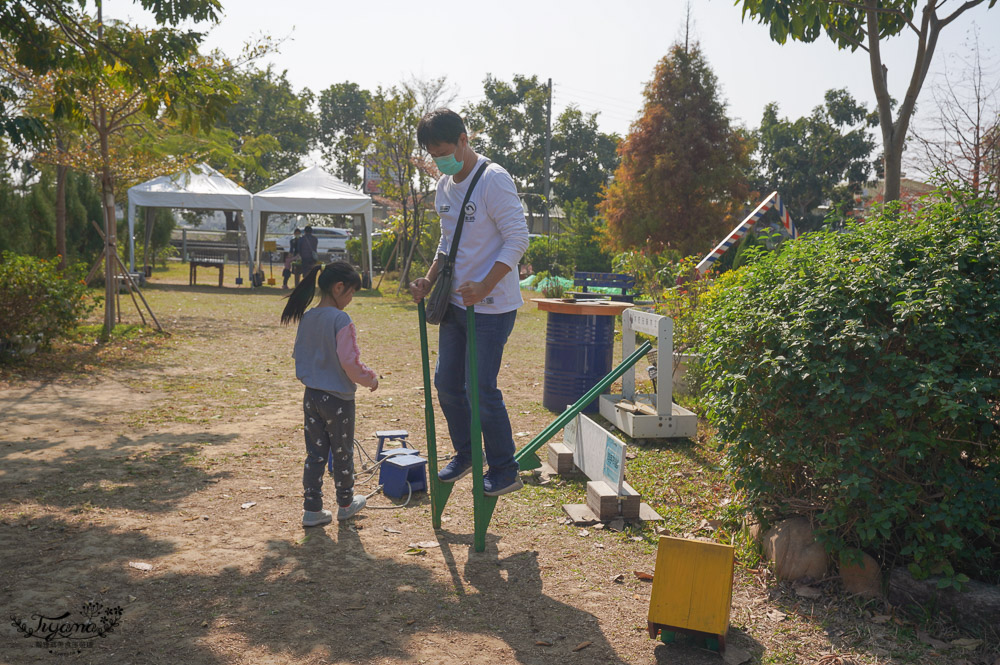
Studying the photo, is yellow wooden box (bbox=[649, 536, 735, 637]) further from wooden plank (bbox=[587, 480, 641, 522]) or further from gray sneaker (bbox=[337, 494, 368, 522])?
gray sneaker (bbox=[337, 494, 368, 522])

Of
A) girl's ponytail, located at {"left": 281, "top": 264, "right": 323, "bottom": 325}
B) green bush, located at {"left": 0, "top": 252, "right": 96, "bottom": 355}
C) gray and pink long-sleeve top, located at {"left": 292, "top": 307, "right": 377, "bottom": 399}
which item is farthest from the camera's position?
green bush, located at {"left": 0, "top": 252, "right": 96, "bottom": 355}

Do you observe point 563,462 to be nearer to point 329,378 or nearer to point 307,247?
→ point 329,378

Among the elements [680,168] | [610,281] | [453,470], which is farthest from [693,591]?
[680,168]

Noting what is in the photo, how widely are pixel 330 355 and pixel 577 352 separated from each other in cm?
322

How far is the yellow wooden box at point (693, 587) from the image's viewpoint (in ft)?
9.46

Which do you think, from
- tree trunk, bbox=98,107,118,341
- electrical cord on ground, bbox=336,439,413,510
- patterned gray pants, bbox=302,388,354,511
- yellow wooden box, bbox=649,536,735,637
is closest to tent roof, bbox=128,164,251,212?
tree trunk, bbox=98,107,118,341

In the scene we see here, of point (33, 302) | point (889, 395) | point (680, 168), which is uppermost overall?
point (680, 168)

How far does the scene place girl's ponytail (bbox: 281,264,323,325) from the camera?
13.9 ft

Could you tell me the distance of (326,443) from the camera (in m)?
4.26

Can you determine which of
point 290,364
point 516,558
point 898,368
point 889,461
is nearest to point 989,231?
point 898,368

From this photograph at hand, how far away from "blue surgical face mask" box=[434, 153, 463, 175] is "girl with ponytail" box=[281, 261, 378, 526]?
78cm

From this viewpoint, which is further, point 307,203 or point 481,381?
point 307,203

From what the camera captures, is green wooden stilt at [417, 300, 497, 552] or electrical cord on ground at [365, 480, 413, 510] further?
electrical cord on ground at [365, 480, 413, 510]

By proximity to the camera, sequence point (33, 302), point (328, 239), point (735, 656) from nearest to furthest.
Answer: point (735, 656)
point (33, 302)
point (328, 239)
